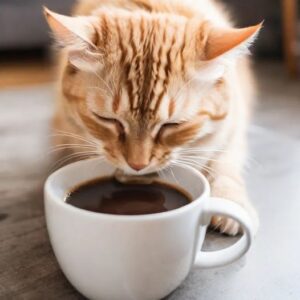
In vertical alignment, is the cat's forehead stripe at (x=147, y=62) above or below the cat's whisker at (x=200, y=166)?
above

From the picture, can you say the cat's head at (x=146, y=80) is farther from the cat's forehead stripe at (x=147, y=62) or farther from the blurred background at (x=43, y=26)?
the blurred background at (x=43, y=26)

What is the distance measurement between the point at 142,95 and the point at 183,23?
0.22 m

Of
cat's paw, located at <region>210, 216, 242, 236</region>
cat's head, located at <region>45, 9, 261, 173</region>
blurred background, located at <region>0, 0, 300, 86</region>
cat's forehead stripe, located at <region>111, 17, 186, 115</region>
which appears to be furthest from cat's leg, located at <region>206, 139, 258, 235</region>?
blurred background, located at <region>0, 0, 300, 86</region>

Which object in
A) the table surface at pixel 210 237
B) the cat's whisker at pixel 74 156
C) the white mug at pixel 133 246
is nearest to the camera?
the white mug at pixel 133 246

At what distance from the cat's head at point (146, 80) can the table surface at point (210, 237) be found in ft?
0.65

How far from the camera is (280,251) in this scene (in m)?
0.79

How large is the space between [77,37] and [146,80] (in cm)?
13

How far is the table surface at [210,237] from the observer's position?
2.25 ft

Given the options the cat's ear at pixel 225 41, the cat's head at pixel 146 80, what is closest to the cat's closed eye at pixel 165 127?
the cat's head at pixel 146 80

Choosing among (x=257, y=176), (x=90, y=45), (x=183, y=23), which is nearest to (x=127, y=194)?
(x=90, y=45)

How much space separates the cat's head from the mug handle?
0.19 metres

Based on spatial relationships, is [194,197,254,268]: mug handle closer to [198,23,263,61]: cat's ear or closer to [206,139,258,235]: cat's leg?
[206,139,258,235]: cat's leg

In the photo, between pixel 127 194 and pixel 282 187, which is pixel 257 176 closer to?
pixel 282 187

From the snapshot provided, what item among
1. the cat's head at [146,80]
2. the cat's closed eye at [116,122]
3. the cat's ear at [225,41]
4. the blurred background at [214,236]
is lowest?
the blurred background at [214,236]
